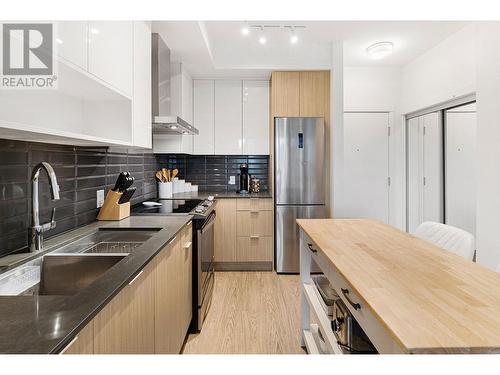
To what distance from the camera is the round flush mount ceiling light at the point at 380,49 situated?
3.83m

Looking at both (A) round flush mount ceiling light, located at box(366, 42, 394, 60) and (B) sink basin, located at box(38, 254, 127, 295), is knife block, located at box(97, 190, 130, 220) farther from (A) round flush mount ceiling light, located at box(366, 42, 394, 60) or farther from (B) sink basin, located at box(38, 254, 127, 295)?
(A) round flush mount ceiling light, located at box(366, 42, 394, 60)

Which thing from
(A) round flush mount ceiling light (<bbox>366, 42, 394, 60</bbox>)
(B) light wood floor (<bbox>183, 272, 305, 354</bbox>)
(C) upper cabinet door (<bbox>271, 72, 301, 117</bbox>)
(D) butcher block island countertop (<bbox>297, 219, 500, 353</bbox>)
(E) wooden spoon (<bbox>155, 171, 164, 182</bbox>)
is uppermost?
(A) round flush mount ceiling light (<bbox>366, 42, 394, 60</bbox>)

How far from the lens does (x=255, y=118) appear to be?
441 centimetres

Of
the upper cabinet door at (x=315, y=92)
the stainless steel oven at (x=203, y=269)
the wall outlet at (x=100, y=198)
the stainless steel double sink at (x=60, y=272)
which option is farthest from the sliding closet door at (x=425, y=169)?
the stainless steel double sink at (x=60, y=272)

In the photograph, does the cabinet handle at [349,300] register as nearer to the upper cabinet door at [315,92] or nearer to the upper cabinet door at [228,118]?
the upper cabinet door at [315,92]

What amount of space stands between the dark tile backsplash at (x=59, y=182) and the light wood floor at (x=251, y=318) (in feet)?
3.98

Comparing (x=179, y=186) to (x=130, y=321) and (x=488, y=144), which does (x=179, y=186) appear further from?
(x=488, y=144)

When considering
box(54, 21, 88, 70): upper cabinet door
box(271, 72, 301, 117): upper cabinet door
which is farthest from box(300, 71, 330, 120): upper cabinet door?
box(54, 21, 88, 70): upper cabinet door

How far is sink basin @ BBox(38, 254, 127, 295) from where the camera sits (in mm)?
1483

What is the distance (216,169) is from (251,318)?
7.71 ft

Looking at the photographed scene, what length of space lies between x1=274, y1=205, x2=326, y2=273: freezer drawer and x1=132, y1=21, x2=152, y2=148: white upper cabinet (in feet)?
6.73

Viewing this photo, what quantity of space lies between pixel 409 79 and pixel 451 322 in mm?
4298

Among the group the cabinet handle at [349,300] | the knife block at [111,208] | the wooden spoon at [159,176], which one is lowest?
the cabinet handle at [349,300]

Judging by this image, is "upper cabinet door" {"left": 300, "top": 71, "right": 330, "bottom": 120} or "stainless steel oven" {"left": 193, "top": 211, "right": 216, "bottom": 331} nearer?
"stainless steel oven" {"left": 193, "top": 211, "right": 216, "bottom": 331}
